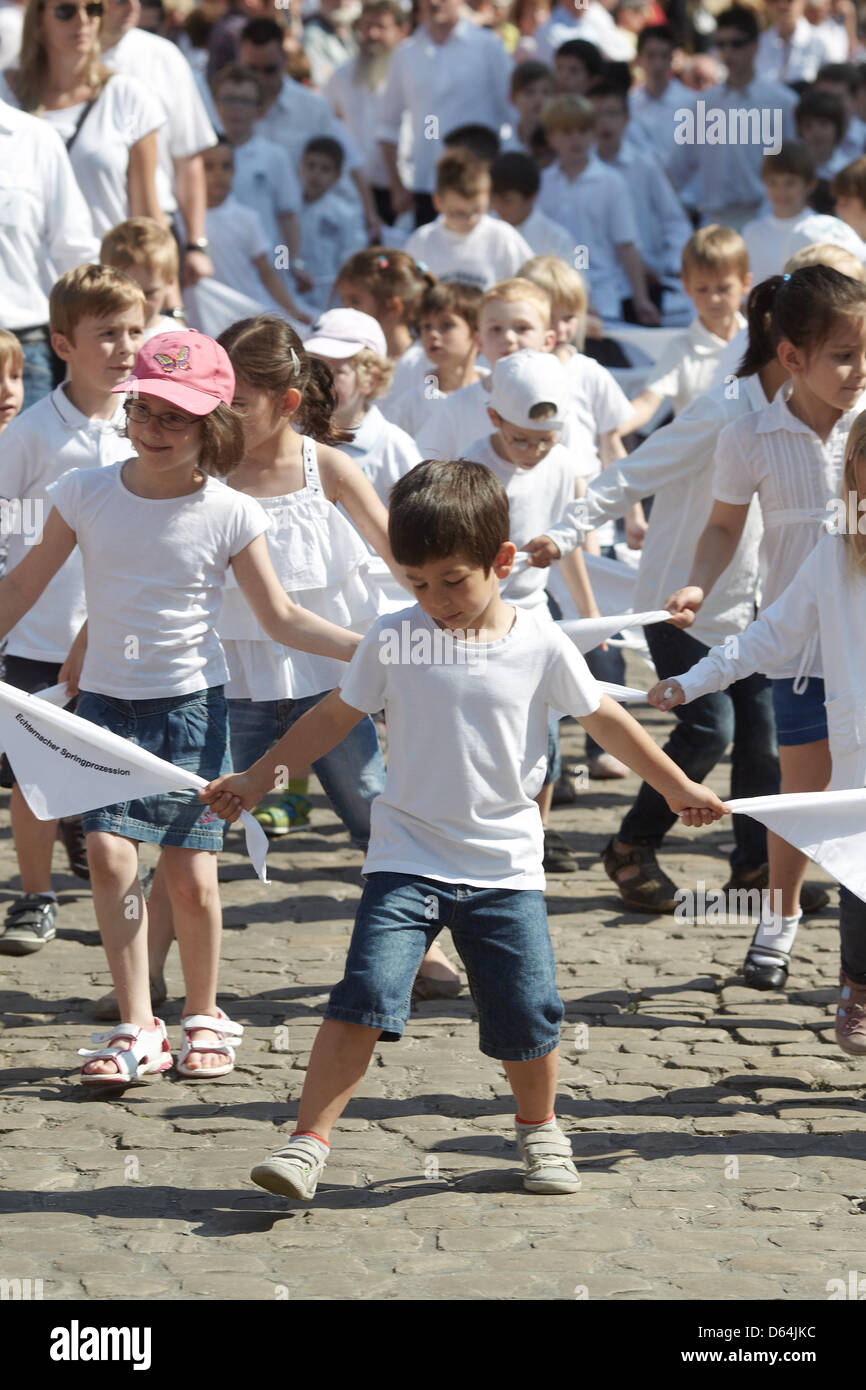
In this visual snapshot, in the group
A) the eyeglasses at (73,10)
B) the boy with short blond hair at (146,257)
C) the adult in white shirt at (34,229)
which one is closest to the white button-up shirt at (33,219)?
the adult in white shirt at (34,229)

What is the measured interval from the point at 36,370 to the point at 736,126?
6882 mm

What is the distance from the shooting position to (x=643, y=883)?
649 cm

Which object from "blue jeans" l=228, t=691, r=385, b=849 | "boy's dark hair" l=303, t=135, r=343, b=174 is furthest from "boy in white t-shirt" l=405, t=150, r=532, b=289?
"blue jeans" l=228, t=691, r=385, b=849

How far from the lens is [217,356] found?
191 inches

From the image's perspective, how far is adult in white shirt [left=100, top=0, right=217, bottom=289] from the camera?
859 cm

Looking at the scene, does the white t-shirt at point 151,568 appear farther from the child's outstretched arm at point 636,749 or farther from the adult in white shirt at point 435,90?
the adult in white shirt at point 435,90

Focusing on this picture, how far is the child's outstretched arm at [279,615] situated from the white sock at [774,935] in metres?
1.66

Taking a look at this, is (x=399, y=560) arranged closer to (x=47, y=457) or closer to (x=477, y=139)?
Result: (x=47, y=457)

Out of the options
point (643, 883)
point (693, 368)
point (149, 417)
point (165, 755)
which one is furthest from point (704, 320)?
point (165, 755)

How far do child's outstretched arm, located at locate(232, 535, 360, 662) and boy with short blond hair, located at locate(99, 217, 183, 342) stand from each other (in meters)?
2.26

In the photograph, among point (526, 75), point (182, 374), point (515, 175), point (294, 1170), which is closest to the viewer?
point (294, 1170)

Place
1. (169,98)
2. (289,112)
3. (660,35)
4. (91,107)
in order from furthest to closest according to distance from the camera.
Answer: (660,35)
(289,112)
(169,98)
(91,107)

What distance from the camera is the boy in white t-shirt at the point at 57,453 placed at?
18.9 ft
